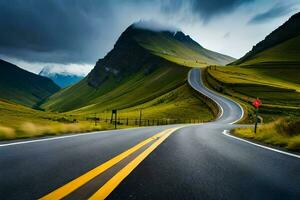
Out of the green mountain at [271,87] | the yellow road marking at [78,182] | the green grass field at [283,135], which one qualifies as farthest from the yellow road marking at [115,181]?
the green mountain at [271,87]

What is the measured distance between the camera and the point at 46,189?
3.59 metres

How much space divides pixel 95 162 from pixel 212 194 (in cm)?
258

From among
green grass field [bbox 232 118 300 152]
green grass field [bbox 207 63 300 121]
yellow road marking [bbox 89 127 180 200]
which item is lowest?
yellow road marking [bbox 89 127 180 200]

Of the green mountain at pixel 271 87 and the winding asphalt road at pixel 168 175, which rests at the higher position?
the green mountain at pixel 271 87

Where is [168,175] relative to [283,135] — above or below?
below

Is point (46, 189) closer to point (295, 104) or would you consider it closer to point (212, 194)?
point (212, 194)

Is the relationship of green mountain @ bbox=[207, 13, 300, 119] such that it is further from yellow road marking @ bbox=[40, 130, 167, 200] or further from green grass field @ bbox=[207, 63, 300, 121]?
yellow road marking @ bbox=[40, 130, 167, 200]

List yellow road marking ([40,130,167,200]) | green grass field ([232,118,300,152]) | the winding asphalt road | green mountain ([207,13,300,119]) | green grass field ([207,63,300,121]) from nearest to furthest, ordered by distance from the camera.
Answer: yellow road marking ([40,130,167,200]), the winding asphalt road, green grass field ([232,118,300,152]), green grass field ([207,63,300,121]), green mountain ([207,13,300,119])

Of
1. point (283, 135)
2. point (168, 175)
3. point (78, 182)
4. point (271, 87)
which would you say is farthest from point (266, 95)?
point (78, 182)

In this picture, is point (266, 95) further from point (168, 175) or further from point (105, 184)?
point (105, 184)

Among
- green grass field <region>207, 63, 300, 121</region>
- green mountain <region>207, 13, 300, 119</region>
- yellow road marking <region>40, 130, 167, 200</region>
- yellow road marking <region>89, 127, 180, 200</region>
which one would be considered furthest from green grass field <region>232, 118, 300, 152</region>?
green mountain <region>207, 13, 300, 119</region>

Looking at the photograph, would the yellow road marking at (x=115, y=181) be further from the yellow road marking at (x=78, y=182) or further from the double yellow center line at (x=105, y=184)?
the yellow road marking at (x=78, y=182)

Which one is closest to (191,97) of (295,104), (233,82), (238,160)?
(233,82)

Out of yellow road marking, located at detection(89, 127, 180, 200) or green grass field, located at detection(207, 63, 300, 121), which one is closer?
yellow road marking, located at detection(89, 127, 180, 200)
